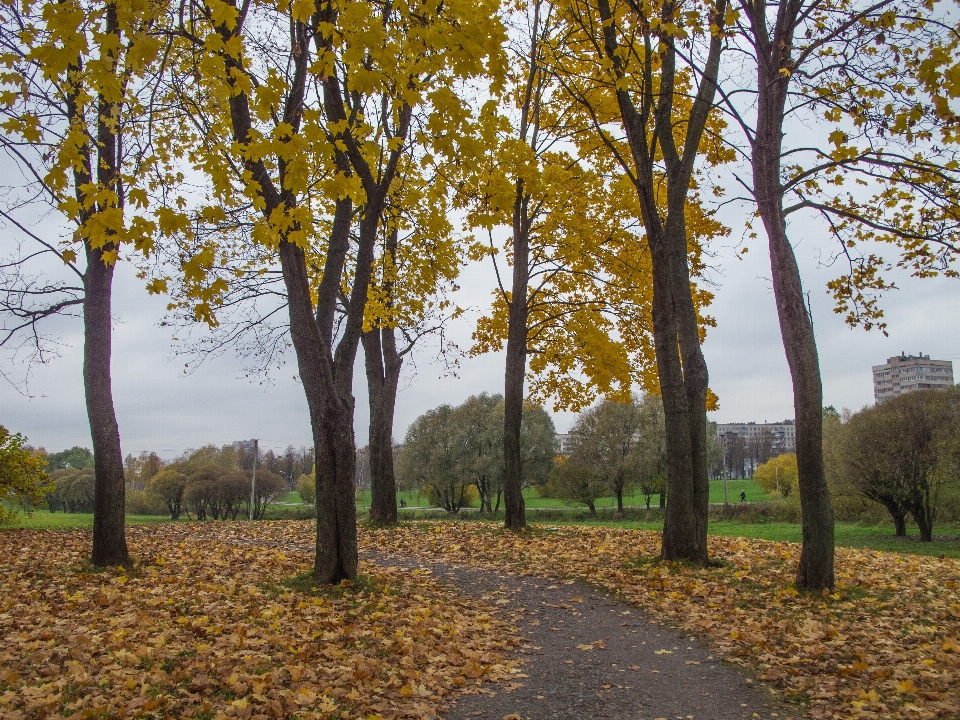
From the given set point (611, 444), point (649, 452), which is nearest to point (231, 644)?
point (649, 452)

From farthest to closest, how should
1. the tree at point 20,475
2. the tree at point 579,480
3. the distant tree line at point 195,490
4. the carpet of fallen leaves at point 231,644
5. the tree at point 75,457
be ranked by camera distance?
1. the tree at point 75,457
2. the tree at point 579,480
3. the distant tree line at point 195,490
4. the tree at point 20,475
5. the carpet of fallen leaves at point 231,644

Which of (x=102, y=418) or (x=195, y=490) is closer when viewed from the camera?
(x=102, y=418)

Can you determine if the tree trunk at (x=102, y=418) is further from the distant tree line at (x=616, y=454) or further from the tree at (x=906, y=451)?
the distant tree line at (x=616, y=454)

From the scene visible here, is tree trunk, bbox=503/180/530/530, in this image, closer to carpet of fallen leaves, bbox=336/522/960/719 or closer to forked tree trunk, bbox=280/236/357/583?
carpet of fallen leaves, bbox=336/522/960/719

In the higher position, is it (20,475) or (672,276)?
(672,276)

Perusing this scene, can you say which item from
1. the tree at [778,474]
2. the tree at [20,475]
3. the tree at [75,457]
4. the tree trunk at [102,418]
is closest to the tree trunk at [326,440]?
the tree trunk at [102,418]

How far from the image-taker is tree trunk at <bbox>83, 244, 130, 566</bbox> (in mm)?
8570

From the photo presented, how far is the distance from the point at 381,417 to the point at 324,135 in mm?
10390

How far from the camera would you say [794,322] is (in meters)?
7.20

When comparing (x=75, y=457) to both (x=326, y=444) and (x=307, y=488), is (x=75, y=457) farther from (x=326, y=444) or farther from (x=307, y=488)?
(x=326, y=444)

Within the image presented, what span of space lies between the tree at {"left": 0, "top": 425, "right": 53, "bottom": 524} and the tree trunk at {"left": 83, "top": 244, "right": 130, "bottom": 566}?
632cm

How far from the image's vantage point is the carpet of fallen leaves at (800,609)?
4414mm

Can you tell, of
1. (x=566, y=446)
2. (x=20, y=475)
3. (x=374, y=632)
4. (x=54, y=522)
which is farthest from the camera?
(x=566, y=446)

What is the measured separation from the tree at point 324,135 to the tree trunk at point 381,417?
5902 millimetres
